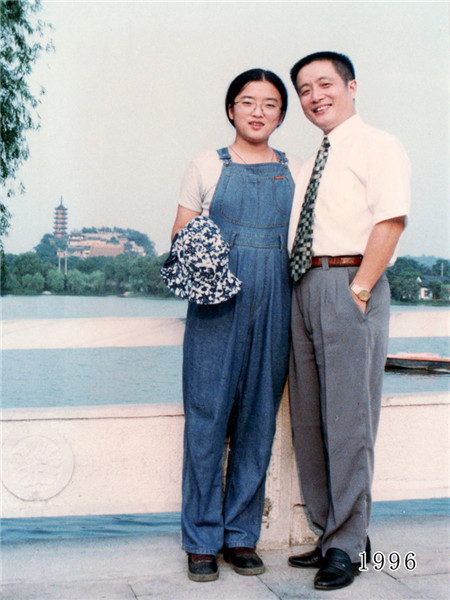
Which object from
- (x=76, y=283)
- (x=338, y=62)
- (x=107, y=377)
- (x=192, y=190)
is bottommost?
(x=107, y=377)

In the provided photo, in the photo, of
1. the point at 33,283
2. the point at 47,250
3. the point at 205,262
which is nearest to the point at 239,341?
the point at 205,262

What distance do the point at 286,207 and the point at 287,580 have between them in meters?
1.10

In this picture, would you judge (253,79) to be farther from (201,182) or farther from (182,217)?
(182,217)

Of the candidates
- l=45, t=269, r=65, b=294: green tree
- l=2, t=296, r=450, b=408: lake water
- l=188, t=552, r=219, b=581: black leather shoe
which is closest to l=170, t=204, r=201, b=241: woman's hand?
l=188, t=552, r=219, b=581: black leather shoe

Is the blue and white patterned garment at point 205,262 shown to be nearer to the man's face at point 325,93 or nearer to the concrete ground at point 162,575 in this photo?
the man's face at point 325,93

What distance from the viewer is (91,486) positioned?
2.22 metres

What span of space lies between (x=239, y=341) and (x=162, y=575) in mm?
724

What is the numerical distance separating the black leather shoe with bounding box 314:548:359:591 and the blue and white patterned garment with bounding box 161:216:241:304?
2.63 feet

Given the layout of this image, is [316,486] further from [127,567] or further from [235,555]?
[127,567]

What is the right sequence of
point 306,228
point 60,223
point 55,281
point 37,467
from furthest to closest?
1. point 60,223
2. point 55,281
3. point 37,467
4. point 306,228

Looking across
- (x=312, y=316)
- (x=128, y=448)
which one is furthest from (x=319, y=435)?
(x=128, y=448)

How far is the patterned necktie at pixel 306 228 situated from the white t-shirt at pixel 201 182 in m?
0.28

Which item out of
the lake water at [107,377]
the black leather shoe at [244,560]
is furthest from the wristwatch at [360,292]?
the lake water at [107,377]

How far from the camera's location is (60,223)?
33.7 ft
